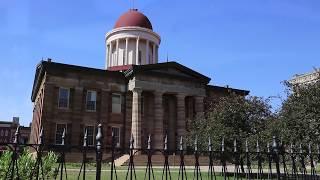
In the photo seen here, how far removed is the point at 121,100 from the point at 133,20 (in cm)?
1911

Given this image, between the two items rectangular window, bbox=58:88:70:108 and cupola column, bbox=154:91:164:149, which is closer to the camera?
rectangular window, bbox=58:88:70:108

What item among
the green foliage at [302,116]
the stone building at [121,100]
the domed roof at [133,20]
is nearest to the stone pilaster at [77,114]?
the stone building at [121,100]

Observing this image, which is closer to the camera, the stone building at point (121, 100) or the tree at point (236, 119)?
the tree at point (236, 119)

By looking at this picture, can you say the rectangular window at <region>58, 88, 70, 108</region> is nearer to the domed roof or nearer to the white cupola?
the white cupola

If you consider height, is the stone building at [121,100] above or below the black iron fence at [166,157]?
above

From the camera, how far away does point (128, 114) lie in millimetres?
41781

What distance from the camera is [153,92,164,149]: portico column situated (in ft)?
136

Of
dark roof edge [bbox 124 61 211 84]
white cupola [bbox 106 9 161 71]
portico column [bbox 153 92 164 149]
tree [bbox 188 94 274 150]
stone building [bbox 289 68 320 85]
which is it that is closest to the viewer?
stone building [bbox 289 68 320 85]

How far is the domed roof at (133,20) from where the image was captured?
5669cm

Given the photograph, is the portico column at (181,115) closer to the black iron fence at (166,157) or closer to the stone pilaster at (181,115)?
the stone pilaster at (181,115)

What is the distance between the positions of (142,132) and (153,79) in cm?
608

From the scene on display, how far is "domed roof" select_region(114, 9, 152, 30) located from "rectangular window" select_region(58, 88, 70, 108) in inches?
801

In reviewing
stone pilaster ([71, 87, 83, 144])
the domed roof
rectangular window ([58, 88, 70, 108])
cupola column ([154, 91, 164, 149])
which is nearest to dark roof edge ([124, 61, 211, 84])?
cupola column ([154, 91, 164, 149])

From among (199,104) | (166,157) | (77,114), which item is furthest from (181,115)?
(166,157)
